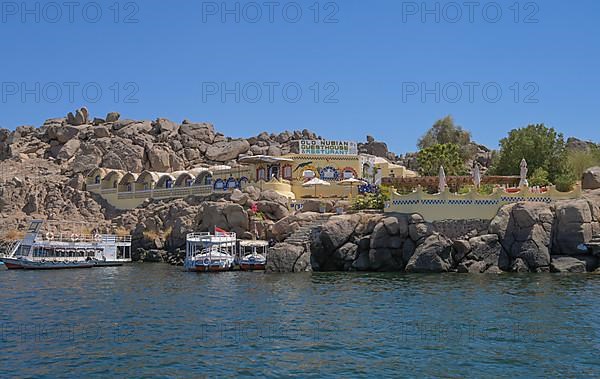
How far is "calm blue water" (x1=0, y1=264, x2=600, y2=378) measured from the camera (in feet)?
63.7

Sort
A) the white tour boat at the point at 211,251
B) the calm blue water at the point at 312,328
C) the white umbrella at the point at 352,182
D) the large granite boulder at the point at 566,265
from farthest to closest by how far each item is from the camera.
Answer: the white umbrella at the point at 352,182
the white tour boat at the point at 211,251
the large granite boulder at the point at 566,265
the calm blue water at the point at 312,328

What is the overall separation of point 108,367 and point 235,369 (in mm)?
3719

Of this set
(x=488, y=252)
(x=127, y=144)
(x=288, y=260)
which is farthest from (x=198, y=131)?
(x=488, y=252)

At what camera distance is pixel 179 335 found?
78.5 feet

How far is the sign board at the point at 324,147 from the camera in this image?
69188 mm

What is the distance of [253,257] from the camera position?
50719mm

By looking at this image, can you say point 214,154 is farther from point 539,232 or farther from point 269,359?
point 269,359

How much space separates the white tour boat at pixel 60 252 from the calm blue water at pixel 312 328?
1613 centimetres

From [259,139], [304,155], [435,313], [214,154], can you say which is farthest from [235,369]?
[259,139]

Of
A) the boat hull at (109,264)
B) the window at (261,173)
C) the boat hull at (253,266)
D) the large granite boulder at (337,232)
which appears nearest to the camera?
the large granite boulder at (337,232)

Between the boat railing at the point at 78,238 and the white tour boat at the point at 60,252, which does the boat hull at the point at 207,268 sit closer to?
the white tour boat at the point at 60,252

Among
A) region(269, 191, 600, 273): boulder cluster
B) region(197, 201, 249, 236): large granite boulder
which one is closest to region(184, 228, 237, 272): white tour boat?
region(197, 201, 249, 236): large granite boulder

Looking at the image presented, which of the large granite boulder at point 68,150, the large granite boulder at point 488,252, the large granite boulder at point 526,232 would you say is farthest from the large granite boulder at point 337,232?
the large granite boulder at point 68,150

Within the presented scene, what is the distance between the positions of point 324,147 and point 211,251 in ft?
72.9
